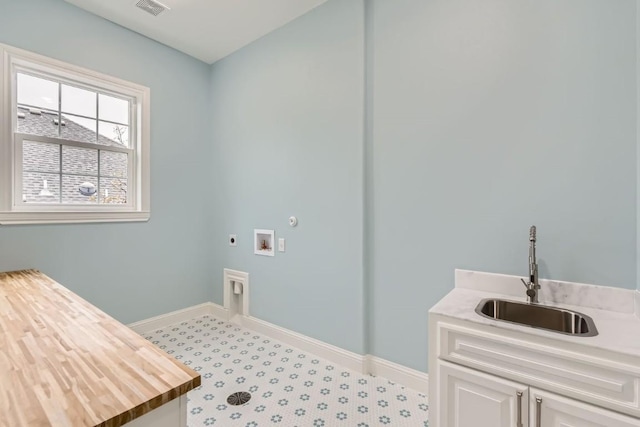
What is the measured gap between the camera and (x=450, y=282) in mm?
1905

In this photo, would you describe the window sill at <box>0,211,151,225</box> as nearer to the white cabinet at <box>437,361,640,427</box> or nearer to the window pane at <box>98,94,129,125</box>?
the window pane at <box>98,94,129,125</box>

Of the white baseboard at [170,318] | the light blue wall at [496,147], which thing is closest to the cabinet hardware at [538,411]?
the light blue wall at [496,147]

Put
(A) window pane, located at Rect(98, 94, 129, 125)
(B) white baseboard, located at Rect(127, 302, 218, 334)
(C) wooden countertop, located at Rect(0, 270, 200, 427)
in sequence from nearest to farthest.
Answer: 1. (C) wooden countertop, located at Rect(0, 270, 200, 427)
2. (A) window pane, located at Rect(98, 94, 129, 125)
3. (B) white baseboard, located at Rect(127, 302, 218, 334)

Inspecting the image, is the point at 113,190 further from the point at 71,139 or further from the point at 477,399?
the point at 477,399

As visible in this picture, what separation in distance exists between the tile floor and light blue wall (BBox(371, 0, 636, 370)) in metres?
0.30

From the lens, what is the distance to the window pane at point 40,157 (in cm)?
236

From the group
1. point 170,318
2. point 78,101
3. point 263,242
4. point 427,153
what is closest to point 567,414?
point 427,153

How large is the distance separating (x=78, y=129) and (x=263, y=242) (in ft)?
6.22

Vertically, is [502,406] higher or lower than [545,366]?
lower

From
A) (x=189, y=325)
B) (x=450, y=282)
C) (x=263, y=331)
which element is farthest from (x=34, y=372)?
(x=189, y=325)

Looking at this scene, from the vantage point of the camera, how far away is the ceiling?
2471 mm

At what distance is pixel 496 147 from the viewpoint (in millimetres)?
1751

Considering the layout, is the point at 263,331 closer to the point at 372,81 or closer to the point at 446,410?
the point at 446,410

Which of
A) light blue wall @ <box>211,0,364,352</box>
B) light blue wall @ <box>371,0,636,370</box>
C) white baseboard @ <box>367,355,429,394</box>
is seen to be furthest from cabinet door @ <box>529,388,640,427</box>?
light blue wall @ <box>211,0,364,352</box>
